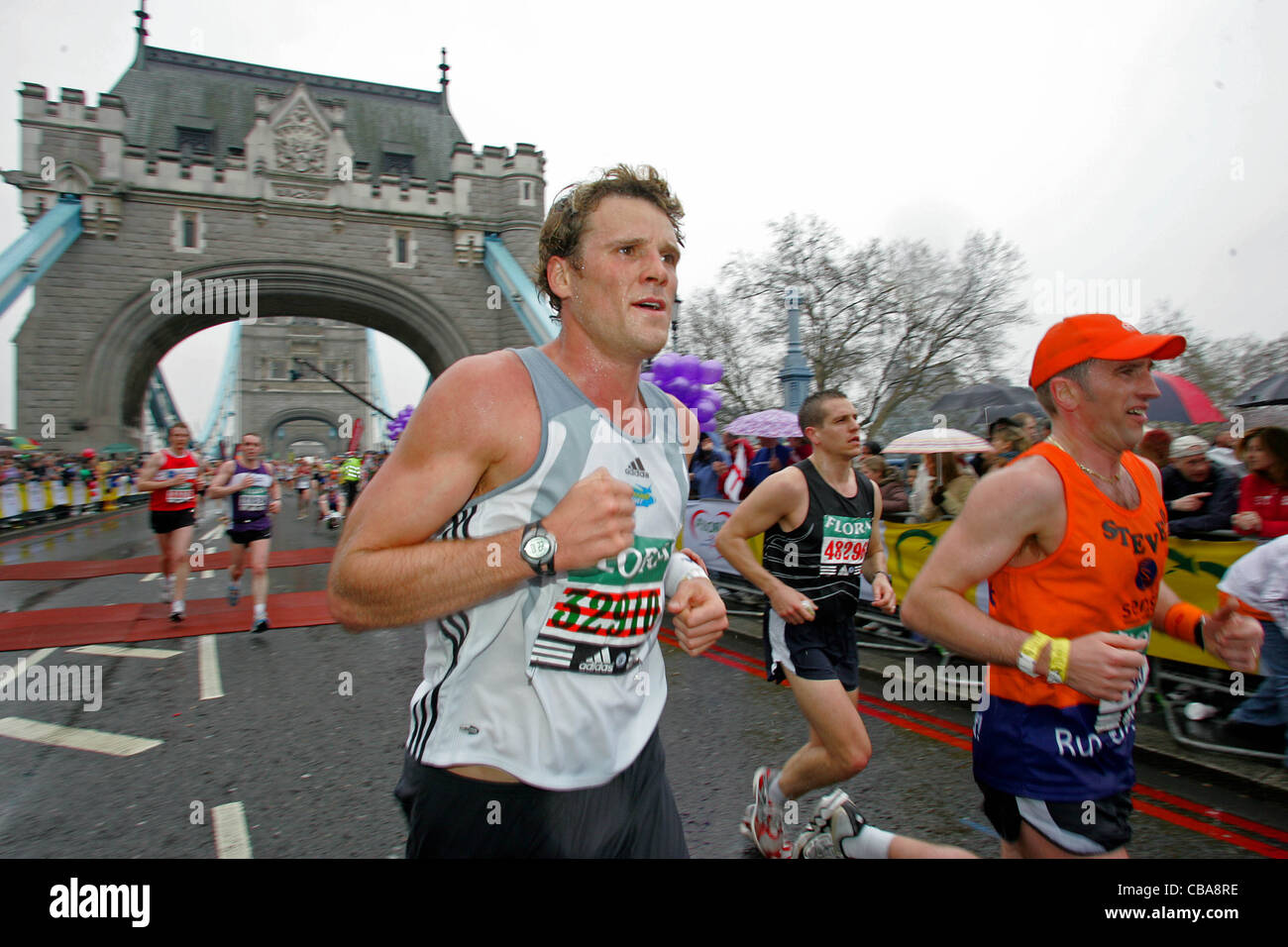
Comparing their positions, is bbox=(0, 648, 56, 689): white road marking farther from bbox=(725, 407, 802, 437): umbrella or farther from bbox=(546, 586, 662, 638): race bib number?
bbox=(725, 407, 802, 437): umbrella

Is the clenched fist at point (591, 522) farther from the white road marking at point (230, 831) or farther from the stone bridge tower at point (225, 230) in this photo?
the stone bridge tower at point (225, 230)

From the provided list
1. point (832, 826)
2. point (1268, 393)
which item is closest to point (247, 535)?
point (832, 826)

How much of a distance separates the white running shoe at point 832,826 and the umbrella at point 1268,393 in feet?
18.4

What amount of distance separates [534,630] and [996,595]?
126 centimetres

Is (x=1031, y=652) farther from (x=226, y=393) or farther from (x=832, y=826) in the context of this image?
(x=226, y=393)

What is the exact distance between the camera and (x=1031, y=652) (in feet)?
5.81

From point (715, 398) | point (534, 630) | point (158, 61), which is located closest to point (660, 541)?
point (534, 630)

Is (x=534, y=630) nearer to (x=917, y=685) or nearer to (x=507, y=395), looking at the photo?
(x=507, y=395)

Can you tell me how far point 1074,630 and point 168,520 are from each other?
8069 mm

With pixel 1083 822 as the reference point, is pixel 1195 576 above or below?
above

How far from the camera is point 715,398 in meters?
10.3

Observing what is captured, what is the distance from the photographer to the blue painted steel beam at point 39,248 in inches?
971

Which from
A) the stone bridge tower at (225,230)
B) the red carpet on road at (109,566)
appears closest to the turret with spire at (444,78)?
the stone bridge tower at (225,230)

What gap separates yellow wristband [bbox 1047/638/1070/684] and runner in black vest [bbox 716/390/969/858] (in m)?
1.20
